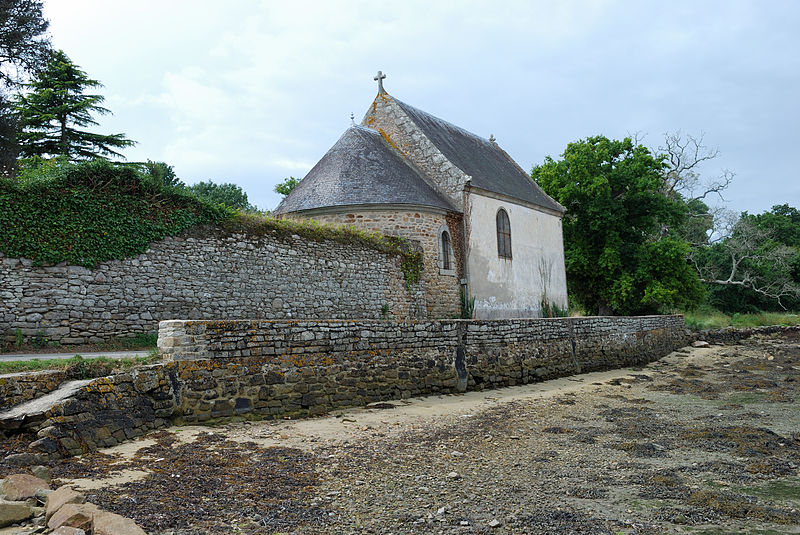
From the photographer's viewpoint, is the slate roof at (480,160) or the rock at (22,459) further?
the slate roof at (480,160)

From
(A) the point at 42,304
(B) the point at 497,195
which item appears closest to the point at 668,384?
(B) the point at 497,195

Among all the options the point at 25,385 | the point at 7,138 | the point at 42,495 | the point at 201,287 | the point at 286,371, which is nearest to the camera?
the point at 42,495

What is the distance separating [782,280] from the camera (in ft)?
117

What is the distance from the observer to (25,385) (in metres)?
6.24

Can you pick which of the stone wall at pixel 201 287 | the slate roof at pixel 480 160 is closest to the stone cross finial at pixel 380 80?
the slate roof at pixel 480 160

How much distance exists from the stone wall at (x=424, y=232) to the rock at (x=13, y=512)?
47.3ft

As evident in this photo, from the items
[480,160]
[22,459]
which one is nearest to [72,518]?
[22,459]

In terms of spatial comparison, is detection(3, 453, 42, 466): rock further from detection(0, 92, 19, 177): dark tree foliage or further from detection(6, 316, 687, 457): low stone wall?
detection(0, 92, 19, 177): dark tree foliage

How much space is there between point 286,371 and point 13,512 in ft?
16.1

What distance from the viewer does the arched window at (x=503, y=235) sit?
21.5m

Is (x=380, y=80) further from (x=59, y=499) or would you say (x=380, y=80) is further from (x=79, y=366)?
(x=59, y=499)

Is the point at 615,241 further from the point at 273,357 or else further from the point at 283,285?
A: the point at 273,357

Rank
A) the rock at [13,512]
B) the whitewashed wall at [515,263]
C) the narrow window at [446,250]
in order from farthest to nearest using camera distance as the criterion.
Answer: the whitewashed wall at [515,263]
the narrow window at [446,250]
the rock at [13,512]

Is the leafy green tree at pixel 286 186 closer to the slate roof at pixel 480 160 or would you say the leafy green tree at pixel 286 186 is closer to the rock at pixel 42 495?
the slate roof at pixel 480 160
